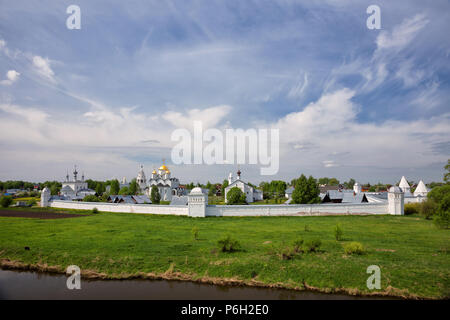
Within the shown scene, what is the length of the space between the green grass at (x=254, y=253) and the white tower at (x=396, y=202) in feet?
22.8

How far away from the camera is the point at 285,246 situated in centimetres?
1477

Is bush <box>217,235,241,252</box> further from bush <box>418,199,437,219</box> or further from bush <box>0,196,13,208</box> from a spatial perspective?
bush <box>0,196,13,208</box>

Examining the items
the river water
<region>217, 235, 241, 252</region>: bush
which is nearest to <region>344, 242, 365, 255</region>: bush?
the river water

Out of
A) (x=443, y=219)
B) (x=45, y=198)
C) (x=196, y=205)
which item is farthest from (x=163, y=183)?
(x=443, y=219)

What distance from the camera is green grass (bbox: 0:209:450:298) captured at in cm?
1123

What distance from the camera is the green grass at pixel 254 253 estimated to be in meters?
11.2

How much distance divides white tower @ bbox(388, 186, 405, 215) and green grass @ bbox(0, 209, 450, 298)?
696 cm

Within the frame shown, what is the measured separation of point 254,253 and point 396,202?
73.4ft

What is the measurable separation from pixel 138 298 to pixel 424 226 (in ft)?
75.2

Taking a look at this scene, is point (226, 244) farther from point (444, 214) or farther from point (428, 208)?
point (428, 208)

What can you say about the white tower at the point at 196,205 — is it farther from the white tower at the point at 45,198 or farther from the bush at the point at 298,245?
the white tower at the point at 45,198

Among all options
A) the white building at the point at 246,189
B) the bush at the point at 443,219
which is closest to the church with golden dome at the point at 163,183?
the white building at the point at 246,189
